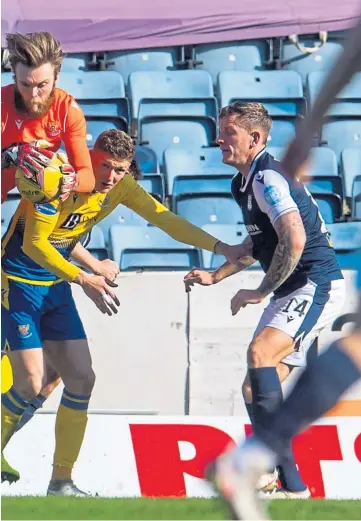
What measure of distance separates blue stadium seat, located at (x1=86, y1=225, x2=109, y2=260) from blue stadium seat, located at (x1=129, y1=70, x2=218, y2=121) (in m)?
1.86

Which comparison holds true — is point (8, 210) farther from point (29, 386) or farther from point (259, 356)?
point (259, 356)

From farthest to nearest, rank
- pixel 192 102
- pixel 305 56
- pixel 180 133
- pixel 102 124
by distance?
pixel 305 56 < pixel 192 102 < pixel 180 133 < pixel 102 124

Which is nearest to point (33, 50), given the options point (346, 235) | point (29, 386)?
point (29, 386)

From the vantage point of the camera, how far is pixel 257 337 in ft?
19.1

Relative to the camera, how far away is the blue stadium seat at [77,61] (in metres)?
11.1

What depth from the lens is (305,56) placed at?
1129 centimetres

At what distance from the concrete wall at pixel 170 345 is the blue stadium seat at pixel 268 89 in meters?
3.45

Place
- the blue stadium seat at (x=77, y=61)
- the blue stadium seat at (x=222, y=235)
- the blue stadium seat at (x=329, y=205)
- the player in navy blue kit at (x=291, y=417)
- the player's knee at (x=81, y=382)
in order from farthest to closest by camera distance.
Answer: the blue stadium seat at (x=77, y=61) → the blue stadium seat at (x=329, y=205) → the blue stadium seat at (x=222, y=235) → the player's knee at (x=81, y=382) → the player in navy blue kit at (x=291, y=417)

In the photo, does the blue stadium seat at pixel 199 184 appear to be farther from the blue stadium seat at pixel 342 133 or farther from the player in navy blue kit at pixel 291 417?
the player in navy blue kit at pixel 291 417

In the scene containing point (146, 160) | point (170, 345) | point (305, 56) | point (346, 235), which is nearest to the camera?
point (170, 345)

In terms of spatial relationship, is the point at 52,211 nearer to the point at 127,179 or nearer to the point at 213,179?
the point at 127,179

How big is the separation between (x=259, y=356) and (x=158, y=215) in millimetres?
1209

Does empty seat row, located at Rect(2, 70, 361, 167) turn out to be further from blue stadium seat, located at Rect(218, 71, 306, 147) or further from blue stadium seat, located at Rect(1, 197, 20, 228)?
blue stadium seat, located at Rect(1, 197, 20, 228)

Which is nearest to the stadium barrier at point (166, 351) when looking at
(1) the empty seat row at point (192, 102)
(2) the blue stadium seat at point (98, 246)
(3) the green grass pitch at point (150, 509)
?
(2) the blue stadium seat at point (98, 246)
